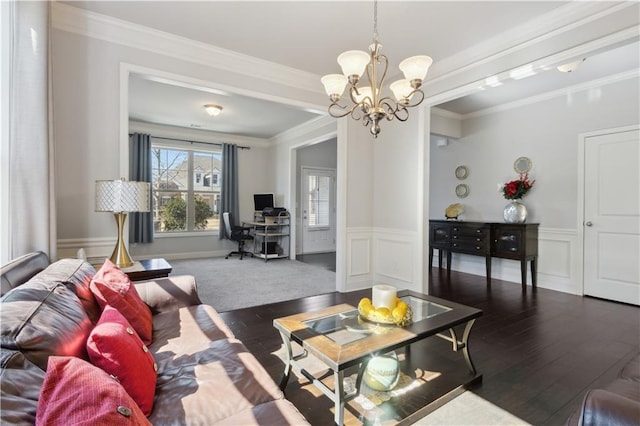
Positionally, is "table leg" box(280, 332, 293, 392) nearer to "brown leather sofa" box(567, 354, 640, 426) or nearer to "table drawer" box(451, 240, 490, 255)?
"brown leather sofa" box(567, 354, 640, 426)

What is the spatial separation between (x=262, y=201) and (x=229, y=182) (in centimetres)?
87

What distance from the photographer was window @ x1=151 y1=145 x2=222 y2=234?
671cm

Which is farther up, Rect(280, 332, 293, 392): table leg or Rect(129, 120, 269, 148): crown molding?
Rect(129, 120, 269, 148): crown molding

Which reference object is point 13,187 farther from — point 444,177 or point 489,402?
point 444,177

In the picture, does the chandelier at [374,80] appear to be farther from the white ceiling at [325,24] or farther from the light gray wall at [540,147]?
the light gray wall at [540,147]

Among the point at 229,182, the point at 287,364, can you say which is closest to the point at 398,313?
the point at 287,364

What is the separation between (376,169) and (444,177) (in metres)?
2.07

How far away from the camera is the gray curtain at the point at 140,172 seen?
6152mm

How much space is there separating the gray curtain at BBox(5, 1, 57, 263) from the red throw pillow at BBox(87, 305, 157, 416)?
1.21 m

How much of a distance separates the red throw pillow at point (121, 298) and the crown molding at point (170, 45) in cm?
224

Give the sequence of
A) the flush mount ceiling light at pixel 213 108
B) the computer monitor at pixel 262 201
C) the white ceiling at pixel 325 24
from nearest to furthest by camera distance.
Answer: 1. the white ceiling at pixel 325 24
2. the flush mount ceiling light at pixel 213 108
3. the computer monitor at pixel 262 201

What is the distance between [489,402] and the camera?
1824 mm

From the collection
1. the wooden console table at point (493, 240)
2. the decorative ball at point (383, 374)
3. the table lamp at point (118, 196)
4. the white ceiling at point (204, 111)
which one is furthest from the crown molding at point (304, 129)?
the decorative ball at point (383, 374)

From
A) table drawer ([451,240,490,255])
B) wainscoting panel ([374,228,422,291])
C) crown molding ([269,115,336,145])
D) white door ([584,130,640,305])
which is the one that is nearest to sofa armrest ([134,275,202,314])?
wainscoting panel ([374,228,422,291])
